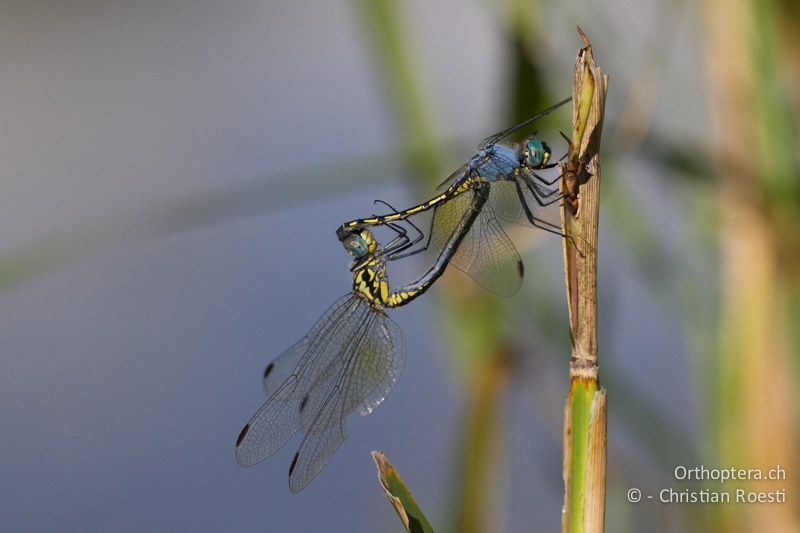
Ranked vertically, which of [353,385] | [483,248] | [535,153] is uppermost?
[535,153]

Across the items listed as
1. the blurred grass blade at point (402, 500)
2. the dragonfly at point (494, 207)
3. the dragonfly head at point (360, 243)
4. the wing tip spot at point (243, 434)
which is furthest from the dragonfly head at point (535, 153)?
the blurred grass blade at point (402, 500)

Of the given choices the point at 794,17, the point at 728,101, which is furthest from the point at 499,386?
the point at 794,17

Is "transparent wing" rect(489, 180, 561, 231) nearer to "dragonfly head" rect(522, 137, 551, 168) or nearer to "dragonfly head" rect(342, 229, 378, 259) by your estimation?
"dragonfly head" rect(522, 137, 551, 168)

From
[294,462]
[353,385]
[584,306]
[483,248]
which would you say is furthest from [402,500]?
[353,385]

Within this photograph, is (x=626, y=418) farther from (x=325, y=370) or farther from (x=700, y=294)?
(x=325, y=370)

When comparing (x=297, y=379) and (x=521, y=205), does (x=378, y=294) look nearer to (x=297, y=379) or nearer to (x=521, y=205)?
(x=297, y=379)

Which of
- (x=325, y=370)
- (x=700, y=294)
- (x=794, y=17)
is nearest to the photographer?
(x=794, y=17)
